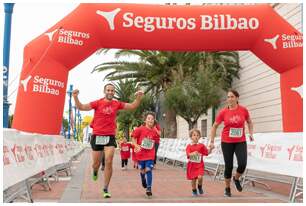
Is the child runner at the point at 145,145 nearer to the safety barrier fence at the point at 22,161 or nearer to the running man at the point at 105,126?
the running man at the point at 105,126

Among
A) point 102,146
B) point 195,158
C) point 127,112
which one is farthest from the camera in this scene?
point 127,112

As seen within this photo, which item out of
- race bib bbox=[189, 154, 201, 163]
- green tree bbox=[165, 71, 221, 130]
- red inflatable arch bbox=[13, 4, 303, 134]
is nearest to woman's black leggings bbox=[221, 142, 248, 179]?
race bib bbox=[189, 154, 201, 163]

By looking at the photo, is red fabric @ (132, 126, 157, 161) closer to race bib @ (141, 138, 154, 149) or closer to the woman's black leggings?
race bib @ (141, 138, 154, 149)

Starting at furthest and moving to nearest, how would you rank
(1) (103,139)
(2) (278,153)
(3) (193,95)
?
(3) (193,95) → (2) (278,153) → (1) (103,139)

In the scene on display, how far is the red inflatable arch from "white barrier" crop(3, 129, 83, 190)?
219 centimetres

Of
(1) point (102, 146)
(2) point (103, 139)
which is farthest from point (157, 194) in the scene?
(2) point (103, 139)

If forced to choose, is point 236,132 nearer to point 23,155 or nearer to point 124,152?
point 23,155

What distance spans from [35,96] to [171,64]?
19.1 meters

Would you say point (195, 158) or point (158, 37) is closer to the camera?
point (195, 158)

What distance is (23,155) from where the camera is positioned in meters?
7.05

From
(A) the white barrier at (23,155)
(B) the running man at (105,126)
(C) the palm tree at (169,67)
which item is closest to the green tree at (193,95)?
(C) the palm tree at (169,67)

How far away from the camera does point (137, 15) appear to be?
482 inches

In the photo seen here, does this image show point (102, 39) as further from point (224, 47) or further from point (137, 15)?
point (224, 47)

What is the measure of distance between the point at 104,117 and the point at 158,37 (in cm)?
503
